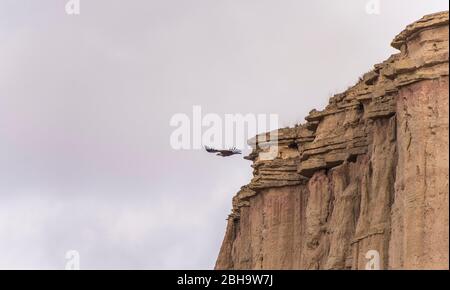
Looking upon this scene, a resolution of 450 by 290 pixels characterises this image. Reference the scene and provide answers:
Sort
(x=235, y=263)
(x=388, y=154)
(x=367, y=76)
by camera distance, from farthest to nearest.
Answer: (x=235, y=263) → (x=367, y=76) → (x=388, y=154)

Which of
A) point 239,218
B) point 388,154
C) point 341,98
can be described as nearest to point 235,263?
point 239,218

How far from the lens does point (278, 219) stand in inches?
4478

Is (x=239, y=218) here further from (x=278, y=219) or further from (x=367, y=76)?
(x=367, y=76)

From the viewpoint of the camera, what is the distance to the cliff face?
292 ft

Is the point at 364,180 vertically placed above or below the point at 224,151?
below

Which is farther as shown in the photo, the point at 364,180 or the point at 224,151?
the point at 224,151

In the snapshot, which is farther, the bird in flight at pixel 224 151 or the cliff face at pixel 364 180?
the bird in flight at pixel 224 151

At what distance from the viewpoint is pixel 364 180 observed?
100m

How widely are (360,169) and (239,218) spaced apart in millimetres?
22689

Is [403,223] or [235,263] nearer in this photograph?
[403,223]

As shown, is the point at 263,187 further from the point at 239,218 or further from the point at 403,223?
the point at 403,223

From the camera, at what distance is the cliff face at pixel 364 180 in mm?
89000
